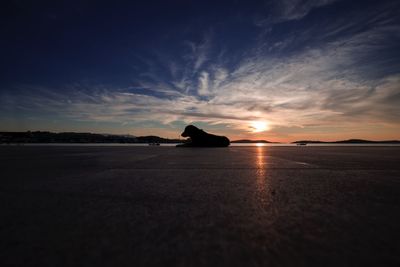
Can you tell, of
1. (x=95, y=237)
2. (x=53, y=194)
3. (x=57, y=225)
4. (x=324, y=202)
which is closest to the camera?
(x=95, y=237)

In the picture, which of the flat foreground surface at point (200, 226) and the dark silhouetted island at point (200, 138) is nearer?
the flat foreground surface at point (200, 226)

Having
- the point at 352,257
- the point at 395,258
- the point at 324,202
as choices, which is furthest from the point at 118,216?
the point at 324,202

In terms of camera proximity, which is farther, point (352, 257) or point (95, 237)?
point (95, 237)

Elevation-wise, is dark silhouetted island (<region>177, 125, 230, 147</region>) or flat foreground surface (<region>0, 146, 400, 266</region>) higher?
dark silhouetted island (<region>177, 125, 230, 147</region>)

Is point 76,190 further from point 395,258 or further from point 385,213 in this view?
point 385,213

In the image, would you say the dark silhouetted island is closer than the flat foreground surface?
No

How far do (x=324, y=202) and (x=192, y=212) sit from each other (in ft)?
6.67

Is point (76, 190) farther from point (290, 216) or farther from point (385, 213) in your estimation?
point (385, 213)

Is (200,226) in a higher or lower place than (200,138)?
lower

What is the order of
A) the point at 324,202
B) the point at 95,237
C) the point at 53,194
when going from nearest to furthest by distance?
the point at 95,237 → the point at 324,202 → the point at 53,194

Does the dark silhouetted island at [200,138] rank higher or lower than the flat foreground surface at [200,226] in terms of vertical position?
higher

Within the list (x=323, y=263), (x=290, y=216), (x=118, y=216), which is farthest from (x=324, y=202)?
(x=118, y=216)

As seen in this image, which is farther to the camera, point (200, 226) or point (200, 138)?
point (200, 138)

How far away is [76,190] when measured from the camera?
3695 mm
